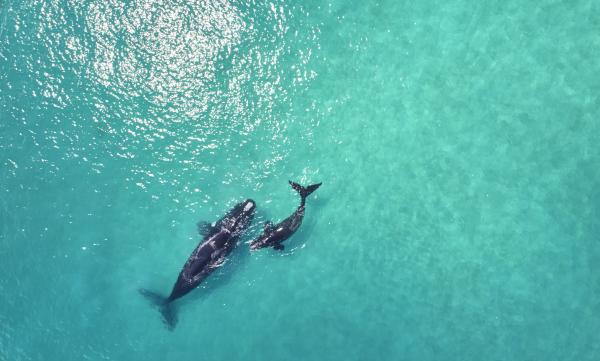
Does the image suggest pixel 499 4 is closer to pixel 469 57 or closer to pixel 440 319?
pixel 469 57

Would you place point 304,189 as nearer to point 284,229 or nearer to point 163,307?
point 284,229

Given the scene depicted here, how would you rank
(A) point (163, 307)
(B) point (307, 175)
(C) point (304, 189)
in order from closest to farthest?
(C) point (304, 189) < (A) point (163, 307) < (B) point (307, 175)

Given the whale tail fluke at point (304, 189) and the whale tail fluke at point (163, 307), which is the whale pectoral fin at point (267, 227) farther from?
the whale tail fluke at point (163, 307)

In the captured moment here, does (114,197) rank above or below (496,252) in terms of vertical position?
above

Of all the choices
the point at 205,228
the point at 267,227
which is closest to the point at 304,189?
the point at 267,227

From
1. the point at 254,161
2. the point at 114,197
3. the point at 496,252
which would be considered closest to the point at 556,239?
the point at 496,252

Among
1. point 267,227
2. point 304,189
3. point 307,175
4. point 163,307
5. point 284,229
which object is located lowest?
point 163,307

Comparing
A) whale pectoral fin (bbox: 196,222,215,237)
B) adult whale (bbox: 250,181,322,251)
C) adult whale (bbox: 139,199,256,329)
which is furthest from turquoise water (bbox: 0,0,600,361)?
adult whale (bbox: 250,181,322,251)
